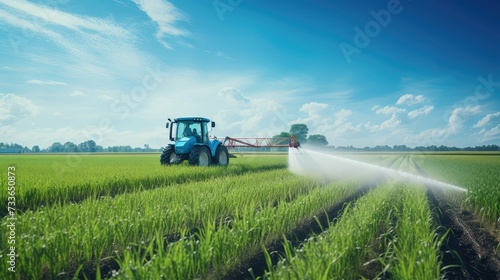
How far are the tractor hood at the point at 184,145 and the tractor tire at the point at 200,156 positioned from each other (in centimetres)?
30

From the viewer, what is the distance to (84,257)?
3727 mm

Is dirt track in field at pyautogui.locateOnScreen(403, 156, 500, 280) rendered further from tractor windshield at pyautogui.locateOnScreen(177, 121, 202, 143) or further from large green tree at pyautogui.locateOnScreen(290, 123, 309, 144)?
large green tree at pyautogui.locateOnScreen(290, 123, 309, 144)

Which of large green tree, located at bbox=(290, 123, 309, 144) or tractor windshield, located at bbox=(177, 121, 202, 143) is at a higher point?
large green tree, located at bbox=(290, 123, 309, 144)

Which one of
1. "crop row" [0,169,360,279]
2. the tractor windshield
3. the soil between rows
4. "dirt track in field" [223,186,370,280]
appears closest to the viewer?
"crop row" [0,169,360,279]

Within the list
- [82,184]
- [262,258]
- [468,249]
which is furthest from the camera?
[82,184]

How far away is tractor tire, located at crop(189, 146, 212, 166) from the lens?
13188 millimetres

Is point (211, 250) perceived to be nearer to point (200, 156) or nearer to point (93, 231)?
point (93, 231)

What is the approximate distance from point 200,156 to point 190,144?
0.70m

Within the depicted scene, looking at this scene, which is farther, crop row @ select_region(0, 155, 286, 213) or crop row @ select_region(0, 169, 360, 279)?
crop row @ select_region(0, 155, 286, 213)

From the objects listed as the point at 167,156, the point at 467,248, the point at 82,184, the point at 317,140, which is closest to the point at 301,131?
the point at 317,140

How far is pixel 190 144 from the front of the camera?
44.4 ft

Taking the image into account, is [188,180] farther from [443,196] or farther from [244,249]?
[443,196]

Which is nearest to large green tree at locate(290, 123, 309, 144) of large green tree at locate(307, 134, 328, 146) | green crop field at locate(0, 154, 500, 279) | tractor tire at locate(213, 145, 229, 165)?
large green tree at locate(307, 134, 328, 146)

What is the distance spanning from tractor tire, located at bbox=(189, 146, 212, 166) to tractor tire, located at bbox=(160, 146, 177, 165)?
1.40 meters
